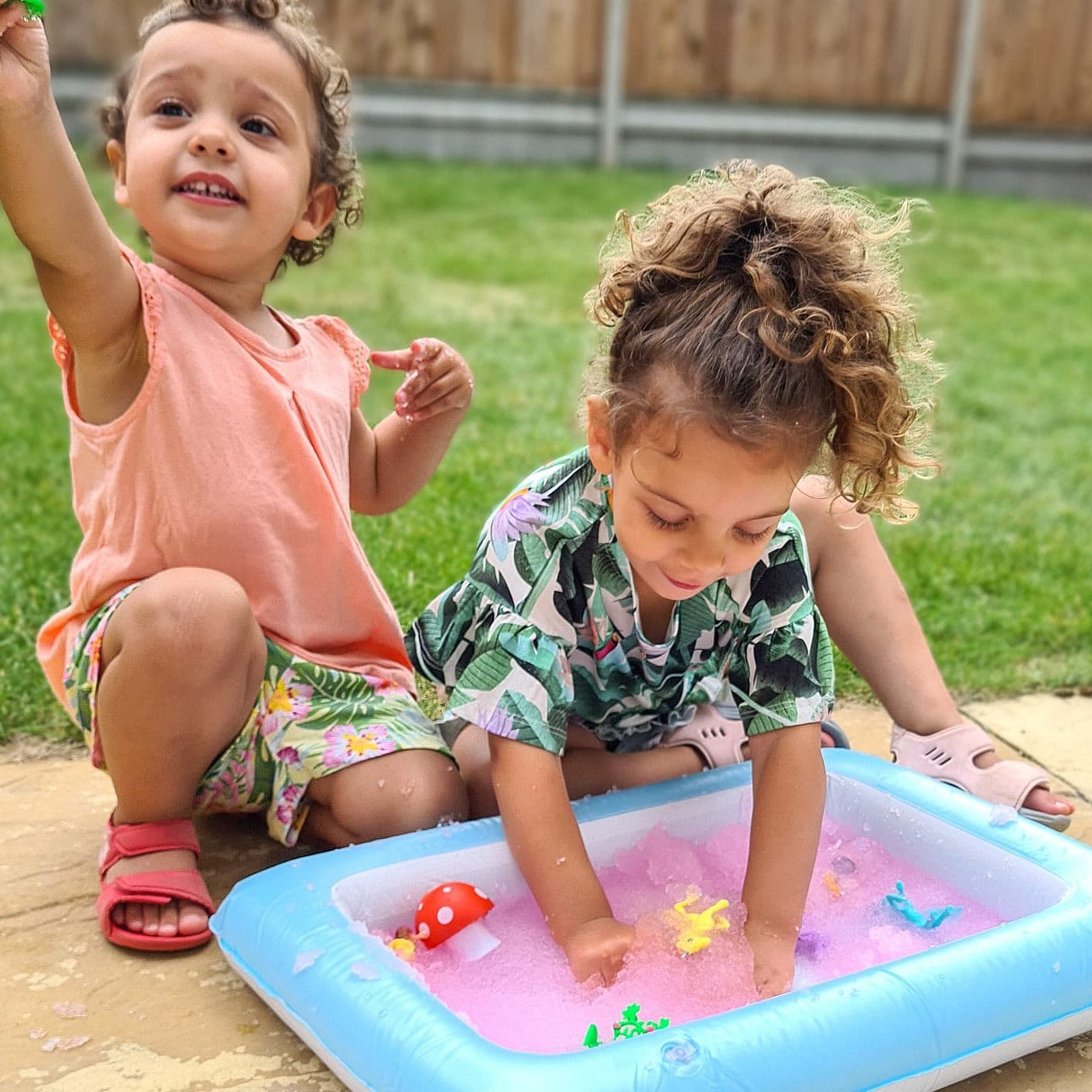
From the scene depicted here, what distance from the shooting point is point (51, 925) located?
5.56 feet

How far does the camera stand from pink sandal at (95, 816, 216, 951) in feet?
5.40

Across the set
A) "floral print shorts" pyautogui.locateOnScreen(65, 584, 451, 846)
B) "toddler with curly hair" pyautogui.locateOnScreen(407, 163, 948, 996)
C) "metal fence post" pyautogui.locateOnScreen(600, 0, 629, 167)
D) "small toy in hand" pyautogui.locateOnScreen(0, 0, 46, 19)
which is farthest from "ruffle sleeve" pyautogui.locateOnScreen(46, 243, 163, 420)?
"metal fence post" pyautogui.locateOnScreen(600, 0, 629, 167)

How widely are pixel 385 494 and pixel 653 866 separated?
0.70 metres

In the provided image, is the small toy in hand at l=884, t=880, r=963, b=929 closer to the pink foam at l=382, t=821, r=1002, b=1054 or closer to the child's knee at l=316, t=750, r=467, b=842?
the pink foam at l=382, t=821, r=1002, b=1054

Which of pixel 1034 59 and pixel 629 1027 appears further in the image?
pixel 1034 59

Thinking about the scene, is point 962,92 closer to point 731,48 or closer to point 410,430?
point 731,48

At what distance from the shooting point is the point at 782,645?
1.77m

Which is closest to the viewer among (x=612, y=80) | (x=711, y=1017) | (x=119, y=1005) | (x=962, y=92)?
(x=711, y=1017)

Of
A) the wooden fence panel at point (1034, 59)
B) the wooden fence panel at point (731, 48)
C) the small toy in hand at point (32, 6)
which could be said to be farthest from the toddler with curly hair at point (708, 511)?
the wooden fence panel at point (1034, 59)

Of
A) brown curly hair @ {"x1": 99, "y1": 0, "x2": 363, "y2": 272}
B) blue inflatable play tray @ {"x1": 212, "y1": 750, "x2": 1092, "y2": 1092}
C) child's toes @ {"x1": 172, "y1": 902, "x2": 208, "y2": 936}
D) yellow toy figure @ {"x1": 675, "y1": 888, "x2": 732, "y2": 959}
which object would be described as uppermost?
brown curly hair @ {"x1": 99, "y1": 0, "x2": 363, "y2": 272}

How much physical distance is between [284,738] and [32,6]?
897 millimetres

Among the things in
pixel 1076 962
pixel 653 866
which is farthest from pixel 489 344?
pixel 1076 962

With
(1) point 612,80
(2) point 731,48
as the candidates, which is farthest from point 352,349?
(2) point 731,48

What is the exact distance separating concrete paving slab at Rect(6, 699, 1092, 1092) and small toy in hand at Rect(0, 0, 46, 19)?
987 mm
